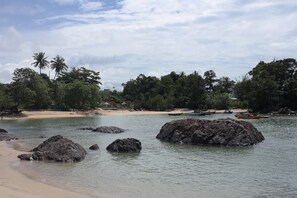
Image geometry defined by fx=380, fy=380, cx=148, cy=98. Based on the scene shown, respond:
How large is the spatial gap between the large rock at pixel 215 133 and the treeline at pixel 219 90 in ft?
217

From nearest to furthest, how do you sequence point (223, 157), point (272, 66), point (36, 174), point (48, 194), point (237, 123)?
point (48, 194) → point (36, 174) → point (223, 157) → point (237, 123) → point (272, 66)

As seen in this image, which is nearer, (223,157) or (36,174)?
(36,174)

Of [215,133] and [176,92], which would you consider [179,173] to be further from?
[176,92]

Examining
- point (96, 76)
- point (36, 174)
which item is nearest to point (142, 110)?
point (96, 76)

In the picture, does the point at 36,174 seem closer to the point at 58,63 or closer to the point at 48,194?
the point at 48,194

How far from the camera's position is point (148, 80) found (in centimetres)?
14338

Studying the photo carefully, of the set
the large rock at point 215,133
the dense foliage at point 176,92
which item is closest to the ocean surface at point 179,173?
the large rock at point 215,133

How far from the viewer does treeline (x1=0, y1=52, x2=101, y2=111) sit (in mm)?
83062

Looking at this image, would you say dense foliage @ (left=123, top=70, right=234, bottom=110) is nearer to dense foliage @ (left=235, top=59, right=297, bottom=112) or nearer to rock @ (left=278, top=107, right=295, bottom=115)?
dense foliage @ (left=235, top=59, right=297, bottom=112)

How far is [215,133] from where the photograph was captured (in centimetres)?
3553

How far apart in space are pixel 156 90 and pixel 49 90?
156ft

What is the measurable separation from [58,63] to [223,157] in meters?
104

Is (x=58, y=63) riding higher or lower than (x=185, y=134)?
higher

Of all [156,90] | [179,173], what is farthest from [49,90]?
[179,173]
